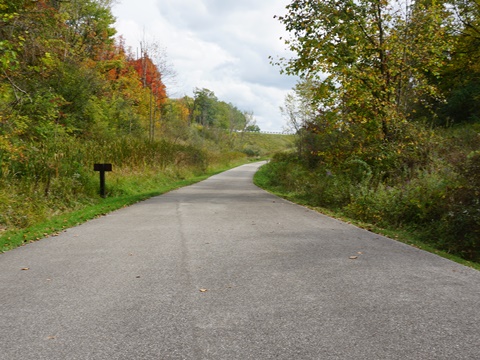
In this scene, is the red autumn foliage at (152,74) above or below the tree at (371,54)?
above

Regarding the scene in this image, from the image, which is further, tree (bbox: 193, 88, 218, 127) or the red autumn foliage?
tree (bbox: 193, 88, 218, 127)

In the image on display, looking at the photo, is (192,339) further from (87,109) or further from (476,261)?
(87,109)

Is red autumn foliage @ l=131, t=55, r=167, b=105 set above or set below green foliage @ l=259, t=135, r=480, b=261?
above

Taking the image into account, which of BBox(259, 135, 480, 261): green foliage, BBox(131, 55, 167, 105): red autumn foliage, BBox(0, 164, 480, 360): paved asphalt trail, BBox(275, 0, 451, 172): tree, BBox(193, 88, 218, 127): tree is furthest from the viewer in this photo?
BBox(193, 88, 218, 127): tree

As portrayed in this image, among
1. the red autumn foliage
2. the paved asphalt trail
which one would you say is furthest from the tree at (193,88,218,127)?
the paved asphalt trail

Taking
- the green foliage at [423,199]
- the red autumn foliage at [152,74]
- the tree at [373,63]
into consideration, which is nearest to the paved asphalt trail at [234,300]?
the green foliage at [423,199]

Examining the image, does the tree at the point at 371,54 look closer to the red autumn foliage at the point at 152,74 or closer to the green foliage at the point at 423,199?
the green foliage at the point at 423,199

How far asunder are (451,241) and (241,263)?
4430 millimetres

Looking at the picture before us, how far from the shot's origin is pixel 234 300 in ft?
13.6

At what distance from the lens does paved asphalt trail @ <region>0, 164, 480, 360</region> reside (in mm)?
3109

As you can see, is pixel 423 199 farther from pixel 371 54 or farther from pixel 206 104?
pixel 206 104

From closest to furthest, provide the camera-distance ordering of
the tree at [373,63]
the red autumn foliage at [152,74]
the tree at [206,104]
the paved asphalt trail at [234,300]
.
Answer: the paved asphalt trail at [234,300] < the tree at [373,63] < the red autumn foliage at [152,74] < the tree at [206,104]

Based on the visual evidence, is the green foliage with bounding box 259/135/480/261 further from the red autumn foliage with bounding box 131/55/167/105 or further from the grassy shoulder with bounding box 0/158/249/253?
the red autumn foliage with bounding box 131/55/167/105

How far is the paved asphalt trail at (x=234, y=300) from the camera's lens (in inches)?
122
